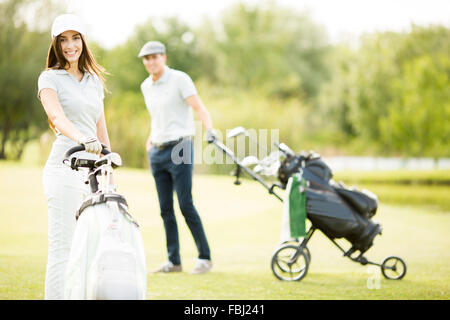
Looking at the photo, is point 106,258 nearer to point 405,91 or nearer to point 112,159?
point 112,159

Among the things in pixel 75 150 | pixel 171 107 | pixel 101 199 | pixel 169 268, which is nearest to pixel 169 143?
pixel 171 107

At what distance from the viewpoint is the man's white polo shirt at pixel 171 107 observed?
5.11m

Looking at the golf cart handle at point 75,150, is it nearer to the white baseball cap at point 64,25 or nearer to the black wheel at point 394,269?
the white baseball cap at point 64,25

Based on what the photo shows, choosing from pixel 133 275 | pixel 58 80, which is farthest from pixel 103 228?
pixel 58 80

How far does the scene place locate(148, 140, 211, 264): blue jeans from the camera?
16.8 feet

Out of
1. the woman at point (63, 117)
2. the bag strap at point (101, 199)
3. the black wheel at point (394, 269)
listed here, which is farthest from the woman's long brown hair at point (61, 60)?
the black wheel at point (394, 269)

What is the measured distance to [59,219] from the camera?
3008 mm

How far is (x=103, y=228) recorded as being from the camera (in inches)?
93.7

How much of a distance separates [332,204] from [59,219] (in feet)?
7.99

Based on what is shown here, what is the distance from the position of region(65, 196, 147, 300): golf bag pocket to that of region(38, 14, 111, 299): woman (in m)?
0.58

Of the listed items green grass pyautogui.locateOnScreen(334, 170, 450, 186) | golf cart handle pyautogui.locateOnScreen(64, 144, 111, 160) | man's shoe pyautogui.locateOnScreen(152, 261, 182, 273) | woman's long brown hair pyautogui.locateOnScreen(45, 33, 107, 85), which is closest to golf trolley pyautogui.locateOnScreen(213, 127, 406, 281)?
man's shoe pyautogui.locateOnScreen(152, 261, 182, 273)

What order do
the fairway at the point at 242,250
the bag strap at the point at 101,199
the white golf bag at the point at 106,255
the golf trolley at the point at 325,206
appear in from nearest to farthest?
the white golf bag at the point at 106,255 → the bag strap at the point at 101,199 → the fairway at the point at 242,250 → the golf trolley at the point at 325,206
